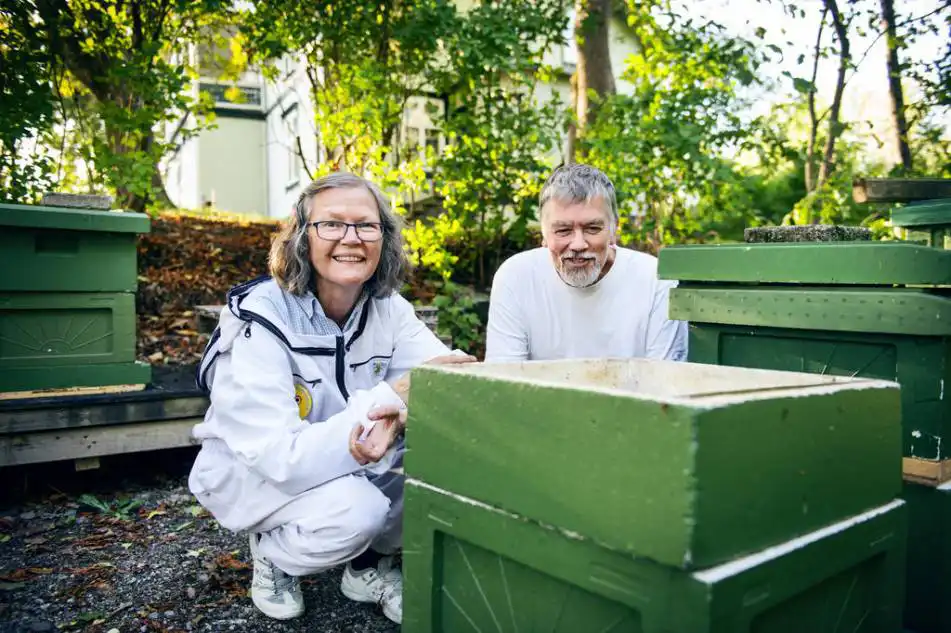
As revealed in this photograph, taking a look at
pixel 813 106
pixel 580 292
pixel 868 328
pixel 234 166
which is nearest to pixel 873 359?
pixel 868 328

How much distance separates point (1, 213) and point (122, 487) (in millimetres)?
1420

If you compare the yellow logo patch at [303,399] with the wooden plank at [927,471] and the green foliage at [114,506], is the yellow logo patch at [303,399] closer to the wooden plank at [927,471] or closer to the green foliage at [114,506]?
the green foliage at [114,506]

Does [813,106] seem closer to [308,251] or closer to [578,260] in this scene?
[578,260]

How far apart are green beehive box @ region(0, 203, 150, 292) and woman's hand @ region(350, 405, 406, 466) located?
1.95 meters

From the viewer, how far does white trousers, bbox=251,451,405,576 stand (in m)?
2.07

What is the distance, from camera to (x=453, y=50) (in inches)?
207

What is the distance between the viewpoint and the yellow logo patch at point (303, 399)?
2.25m

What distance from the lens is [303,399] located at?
88.7 inches

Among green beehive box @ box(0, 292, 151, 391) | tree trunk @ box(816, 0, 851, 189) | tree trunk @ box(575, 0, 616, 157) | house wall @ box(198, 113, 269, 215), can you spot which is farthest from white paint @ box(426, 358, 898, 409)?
house wall @ box(198, 113, 269, 215)

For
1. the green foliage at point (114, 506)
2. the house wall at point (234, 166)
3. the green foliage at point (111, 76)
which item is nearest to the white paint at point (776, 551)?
the green foliage at point (114, 506)

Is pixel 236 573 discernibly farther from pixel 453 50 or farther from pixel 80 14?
pixel 80 14

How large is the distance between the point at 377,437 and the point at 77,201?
224cm

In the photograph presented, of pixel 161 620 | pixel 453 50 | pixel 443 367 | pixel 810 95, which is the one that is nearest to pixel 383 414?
pixel 443 367

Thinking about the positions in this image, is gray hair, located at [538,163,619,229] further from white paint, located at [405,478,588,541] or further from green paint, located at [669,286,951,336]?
white paint, located at [405,478,588,541]
